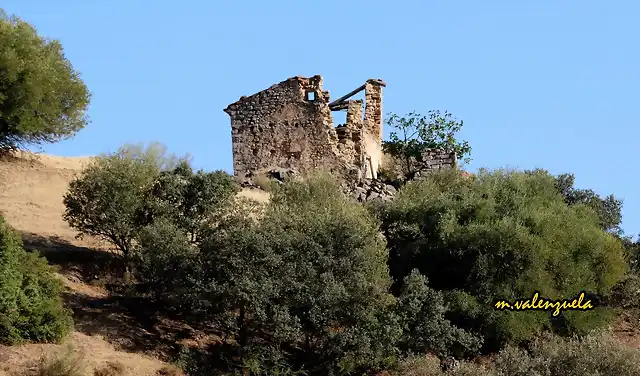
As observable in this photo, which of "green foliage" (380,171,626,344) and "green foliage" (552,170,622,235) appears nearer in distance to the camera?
"green foliage" (380,171,626,344)

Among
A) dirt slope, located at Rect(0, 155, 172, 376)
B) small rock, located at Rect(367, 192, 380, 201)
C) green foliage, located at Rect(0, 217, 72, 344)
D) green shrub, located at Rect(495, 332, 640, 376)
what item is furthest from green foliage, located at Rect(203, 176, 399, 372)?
small rock, located at Rect(367, 192, 380, 201)

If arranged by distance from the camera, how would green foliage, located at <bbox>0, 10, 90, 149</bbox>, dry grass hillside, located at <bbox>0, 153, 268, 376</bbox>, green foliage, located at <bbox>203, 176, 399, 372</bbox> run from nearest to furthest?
1. dry grass hillside, located at <bbox>0, 153, 268, 376</bbox>
2. green foliage, located at <bbox>203, 176, 399, 372</bbox>
3. green foliage, located at <bbox>0, 10, 90, 149</bbox>

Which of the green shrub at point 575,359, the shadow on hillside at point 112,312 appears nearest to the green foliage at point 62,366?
the shadow on hillside at point 112,312

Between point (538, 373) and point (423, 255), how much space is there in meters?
5.71

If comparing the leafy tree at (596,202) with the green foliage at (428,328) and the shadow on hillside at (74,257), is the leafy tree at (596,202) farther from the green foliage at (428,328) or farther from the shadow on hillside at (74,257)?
the shadow on hillside at (74,257)

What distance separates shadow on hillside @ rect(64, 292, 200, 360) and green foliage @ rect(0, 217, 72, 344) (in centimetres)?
87

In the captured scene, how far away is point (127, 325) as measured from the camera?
22.7m

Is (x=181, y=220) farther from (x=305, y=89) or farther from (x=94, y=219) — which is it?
(x=305, y=89)

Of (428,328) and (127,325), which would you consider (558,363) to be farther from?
(127,325)

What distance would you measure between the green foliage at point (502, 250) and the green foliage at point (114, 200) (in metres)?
6.19

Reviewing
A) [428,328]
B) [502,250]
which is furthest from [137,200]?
[502,250]

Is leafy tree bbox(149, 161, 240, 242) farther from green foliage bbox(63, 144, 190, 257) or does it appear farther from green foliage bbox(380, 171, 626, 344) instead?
green foliage bbox(380, 171, 626, 344)

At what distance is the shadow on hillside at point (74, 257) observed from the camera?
25.2 metres

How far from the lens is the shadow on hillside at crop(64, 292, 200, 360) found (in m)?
22.1
